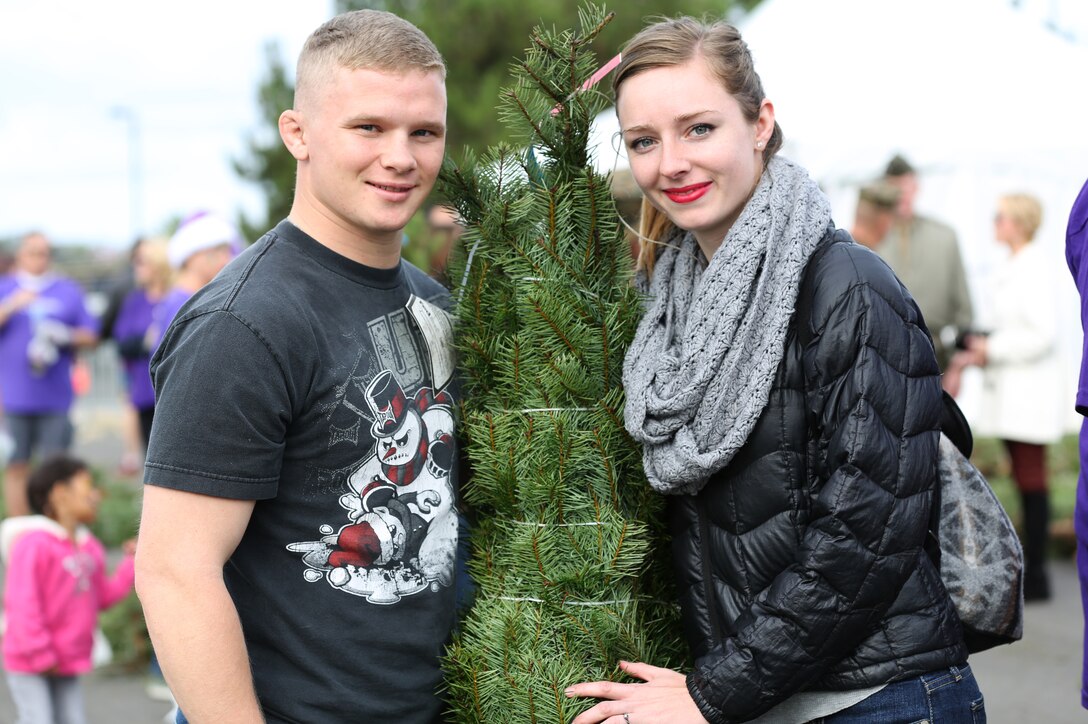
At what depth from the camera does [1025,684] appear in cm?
511

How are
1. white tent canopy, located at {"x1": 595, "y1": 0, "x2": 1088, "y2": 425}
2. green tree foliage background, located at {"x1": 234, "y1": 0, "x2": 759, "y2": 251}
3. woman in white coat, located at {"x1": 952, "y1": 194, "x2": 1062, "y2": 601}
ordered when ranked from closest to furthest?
woman in white coat, located at {"x1": 952, "y1": 194, "x2": 1062, "y2": 601}, white tent canopy, located at {"x1": 595, "y1": 0, "x2": 1088, "y2": 425}, green tree foliage background, located at {"x1": 234, "y1": 0, "x2": 759, "y2": 251}

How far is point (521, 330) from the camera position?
2.21 metres

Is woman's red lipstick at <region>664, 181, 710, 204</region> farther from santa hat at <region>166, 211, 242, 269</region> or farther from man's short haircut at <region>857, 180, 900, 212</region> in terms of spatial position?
man's short haircut at <region>857, 180, 900, 212</region>

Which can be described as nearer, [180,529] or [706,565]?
[180,529]

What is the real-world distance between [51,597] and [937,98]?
739 cm

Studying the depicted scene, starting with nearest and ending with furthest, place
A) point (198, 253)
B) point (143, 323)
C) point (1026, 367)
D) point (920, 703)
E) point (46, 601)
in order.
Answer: point (920, 703) → point (46, 601) → point (198, 253) → point (1026, 367) → point (143, 323)

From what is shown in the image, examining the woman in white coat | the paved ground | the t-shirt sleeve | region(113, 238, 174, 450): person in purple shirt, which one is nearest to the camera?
the t-shirt sleeve

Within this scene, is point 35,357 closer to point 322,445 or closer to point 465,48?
point 322,445

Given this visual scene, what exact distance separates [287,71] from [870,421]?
12876mm

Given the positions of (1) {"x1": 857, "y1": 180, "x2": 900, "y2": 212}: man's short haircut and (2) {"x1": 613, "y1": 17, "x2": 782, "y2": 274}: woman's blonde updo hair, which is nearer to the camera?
(2) {"x1": 613, "y1": 17, "x2": 782, "y2": 274}: woman's blonde updo hair

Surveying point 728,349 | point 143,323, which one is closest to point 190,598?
point 728,349

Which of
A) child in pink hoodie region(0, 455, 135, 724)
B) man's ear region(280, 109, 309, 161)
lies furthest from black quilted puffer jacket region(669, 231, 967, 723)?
child in pink hoodie region(0, 455, 135, 724)

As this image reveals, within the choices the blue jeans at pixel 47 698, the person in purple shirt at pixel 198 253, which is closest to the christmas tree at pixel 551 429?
the blue jeans at pixel 47 698

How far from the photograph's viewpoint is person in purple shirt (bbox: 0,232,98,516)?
25.6 feet
